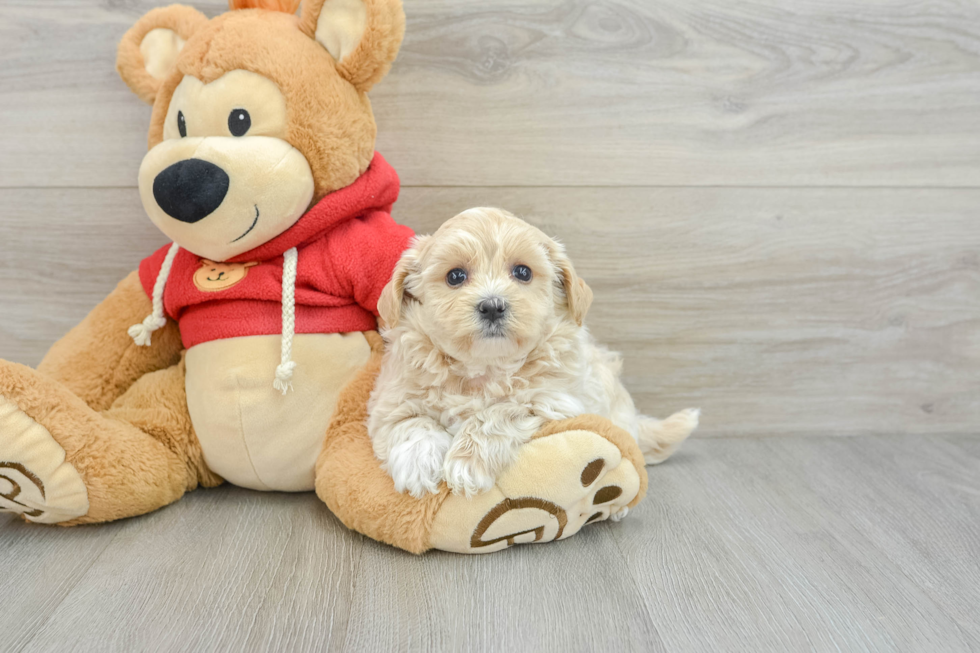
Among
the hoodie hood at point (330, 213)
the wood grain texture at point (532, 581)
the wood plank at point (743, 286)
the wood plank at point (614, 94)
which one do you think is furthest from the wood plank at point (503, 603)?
the wood plank at point (614, 94)

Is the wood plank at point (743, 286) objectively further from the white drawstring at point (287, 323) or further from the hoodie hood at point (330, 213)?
the white drawstring at point (287, 323)

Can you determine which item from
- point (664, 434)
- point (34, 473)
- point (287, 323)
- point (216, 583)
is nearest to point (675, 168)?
point (664, 434)

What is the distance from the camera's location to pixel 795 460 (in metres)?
1.75

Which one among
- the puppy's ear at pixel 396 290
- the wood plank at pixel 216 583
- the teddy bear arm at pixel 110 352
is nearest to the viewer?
the wood plank at pixel 216 583

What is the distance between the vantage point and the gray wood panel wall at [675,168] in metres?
1.65

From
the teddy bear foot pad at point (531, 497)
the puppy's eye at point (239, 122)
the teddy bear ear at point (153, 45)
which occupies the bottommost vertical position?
the teddy bear foot pad at point (531, 497)

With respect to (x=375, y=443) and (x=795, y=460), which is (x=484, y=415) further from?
(x=795, y=460)

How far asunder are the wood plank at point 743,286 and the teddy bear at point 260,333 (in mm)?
312

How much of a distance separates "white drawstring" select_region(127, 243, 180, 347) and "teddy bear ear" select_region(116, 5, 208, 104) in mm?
383

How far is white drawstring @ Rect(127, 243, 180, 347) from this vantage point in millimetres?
1469

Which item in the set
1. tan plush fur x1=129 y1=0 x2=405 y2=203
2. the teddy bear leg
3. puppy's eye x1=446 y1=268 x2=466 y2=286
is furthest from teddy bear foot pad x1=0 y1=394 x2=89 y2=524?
puppy's eye x1=446 y1=268 x2=466 y2=286

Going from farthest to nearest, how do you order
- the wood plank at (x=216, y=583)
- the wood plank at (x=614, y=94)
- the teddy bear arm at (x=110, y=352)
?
the wood plank at (x=614, y=94)
the teddy bear arm at (x=110, y=352)
the wood plank at (x=216, y=583)

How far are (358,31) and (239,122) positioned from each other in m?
0.30

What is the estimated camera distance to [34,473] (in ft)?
3.94
